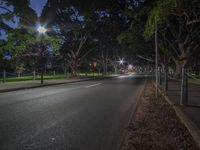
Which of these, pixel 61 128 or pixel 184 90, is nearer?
pixel 61 128

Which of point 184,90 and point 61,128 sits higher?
point 184,90

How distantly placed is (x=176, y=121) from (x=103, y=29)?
40.9 meters

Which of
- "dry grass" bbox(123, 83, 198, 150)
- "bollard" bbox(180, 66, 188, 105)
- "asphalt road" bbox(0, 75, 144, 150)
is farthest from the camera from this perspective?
"bollard" bbox(180, 66, 188, 105)

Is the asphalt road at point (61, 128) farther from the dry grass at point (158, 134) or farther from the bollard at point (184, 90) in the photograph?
the bollard at point (184, 90)

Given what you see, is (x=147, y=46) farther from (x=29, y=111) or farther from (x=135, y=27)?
(x=29, y=111)

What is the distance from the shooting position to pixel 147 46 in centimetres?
4547

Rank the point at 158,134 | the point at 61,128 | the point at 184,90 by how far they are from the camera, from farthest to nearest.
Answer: the point at 184,90, the point at 61,128, the point at 158,134

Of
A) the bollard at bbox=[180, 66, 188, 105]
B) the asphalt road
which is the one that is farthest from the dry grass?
the bollard at bbox=[180, 66, 188, 105]

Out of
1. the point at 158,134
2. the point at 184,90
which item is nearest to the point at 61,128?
the point at 158,134

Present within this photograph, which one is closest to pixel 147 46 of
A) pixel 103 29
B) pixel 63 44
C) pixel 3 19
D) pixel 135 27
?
pixel 103 29

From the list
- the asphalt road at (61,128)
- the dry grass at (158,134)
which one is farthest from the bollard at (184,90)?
the dry grass at (158,134)

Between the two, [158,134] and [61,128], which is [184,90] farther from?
[61,128]

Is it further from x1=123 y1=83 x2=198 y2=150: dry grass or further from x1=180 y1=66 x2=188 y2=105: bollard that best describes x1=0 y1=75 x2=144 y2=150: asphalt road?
x1=180 y1=66 x2=188 y2=105: bollard

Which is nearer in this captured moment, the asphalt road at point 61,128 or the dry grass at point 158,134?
the dry grass at point 158,134
